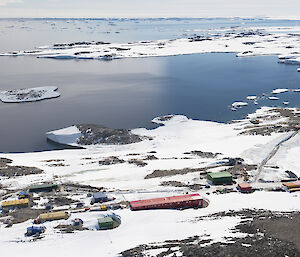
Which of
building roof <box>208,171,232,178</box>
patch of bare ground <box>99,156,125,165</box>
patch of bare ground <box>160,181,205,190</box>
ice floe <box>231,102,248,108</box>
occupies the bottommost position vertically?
patch of bare ground <box>99,156,125,165</box>

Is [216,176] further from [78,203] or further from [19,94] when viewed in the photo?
[19,94]

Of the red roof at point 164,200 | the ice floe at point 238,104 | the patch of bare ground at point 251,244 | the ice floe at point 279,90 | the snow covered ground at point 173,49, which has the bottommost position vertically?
the red roof at point 164,200

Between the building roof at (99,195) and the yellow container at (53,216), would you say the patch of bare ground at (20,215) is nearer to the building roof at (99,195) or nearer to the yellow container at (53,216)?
the yellow container at (53,216)

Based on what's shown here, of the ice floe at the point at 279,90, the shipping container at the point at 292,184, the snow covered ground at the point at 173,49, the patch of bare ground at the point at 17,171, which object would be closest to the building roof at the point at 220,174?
the shipping container at the point at 292,184

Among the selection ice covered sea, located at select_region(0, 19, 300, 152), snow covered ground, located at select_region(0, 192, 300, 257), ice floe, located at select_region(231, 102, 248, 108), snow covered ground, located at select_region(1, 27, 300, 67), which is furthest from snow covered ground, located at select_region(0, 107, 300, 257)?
snow covered ground, located at select_region(1, 27, 300, 67)

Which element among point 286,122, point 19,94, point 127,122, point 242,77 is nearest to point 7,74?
point 19,94

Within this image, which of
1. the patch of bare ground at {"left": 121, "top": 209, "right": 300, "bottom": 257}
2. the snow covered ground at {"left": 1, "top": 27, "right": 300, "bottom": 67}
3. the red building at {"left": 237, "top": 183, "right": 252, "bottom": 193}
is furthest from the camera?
the snow covered ground at {"left": 1, "top": 27, "right": 300, "bottom": 67}

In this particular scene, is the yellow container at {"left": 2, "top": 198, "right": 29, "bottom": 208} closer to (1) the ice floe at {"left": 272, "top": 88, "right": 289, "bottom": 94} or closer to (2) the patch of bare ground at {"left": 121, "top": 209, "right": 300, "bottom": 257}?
(2) the patch of bare ground at {"left": 121, "top": 209, "right": 300, "bottom": 257}

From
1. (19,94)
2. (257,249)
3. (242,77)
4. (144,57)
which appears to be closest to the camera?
(257,249)
